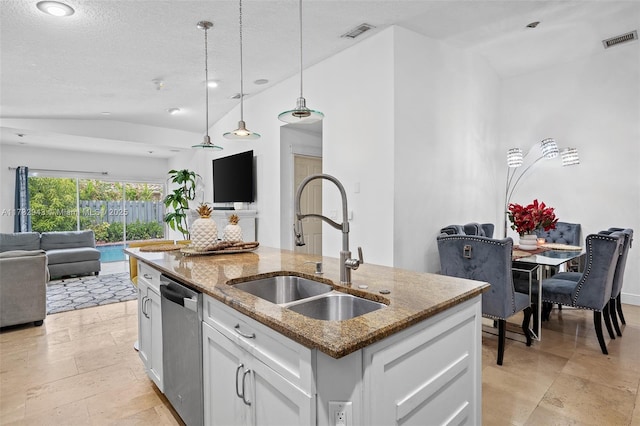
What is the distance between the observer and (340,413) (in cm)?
98

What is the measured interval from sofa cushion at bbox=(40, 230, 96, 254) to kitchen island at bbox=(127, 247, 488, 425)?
588 centimetres

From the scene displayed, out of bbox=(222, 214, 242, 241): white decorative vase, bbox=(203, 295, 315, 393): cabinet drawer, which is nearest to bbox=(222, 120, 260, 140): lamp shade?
bbox=(222, 214, 242, 241): white decorative vase

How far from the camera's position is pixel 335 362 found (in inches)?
38.3

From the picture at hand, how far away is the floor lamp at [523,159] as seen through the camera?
4328mm

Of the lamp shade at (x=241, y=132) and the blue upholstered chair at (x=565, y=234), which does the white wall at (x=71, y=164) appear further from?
the blue upholstered chair at (x=565, y=234)

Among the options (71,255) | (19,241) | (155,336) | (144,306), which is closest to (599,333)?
(155,336)

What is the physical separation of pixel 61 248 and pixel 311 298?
6.65 m

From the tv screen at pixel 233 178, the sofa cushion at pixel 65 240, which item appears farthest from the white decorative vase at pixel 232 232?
the sofa cushion at pixel 65 240

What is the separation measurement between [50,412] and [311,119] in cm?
249

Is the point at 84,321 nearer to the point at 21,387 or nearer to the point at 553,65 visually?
the point at 21,387

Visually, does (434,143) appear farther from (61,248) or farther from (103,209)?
(103,209)

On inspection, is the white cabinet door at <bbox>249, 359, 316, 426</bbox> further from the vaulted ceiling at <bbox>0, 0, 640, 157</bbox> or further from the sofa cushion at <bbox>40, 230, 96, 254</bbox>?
the sofa cushion at <bbox>40, 230, 96, 254</bbox>

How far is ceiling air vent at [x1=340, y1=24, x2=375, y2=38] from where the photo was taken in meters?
3.33

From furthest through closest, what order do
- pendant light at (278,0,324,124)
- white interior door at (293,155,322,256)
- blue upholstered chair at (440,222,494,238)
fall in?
white interior door at (293,155,322,256) → blue upholstered chair at (440,222,494,238) → pendant light at (278,0,324,124)
